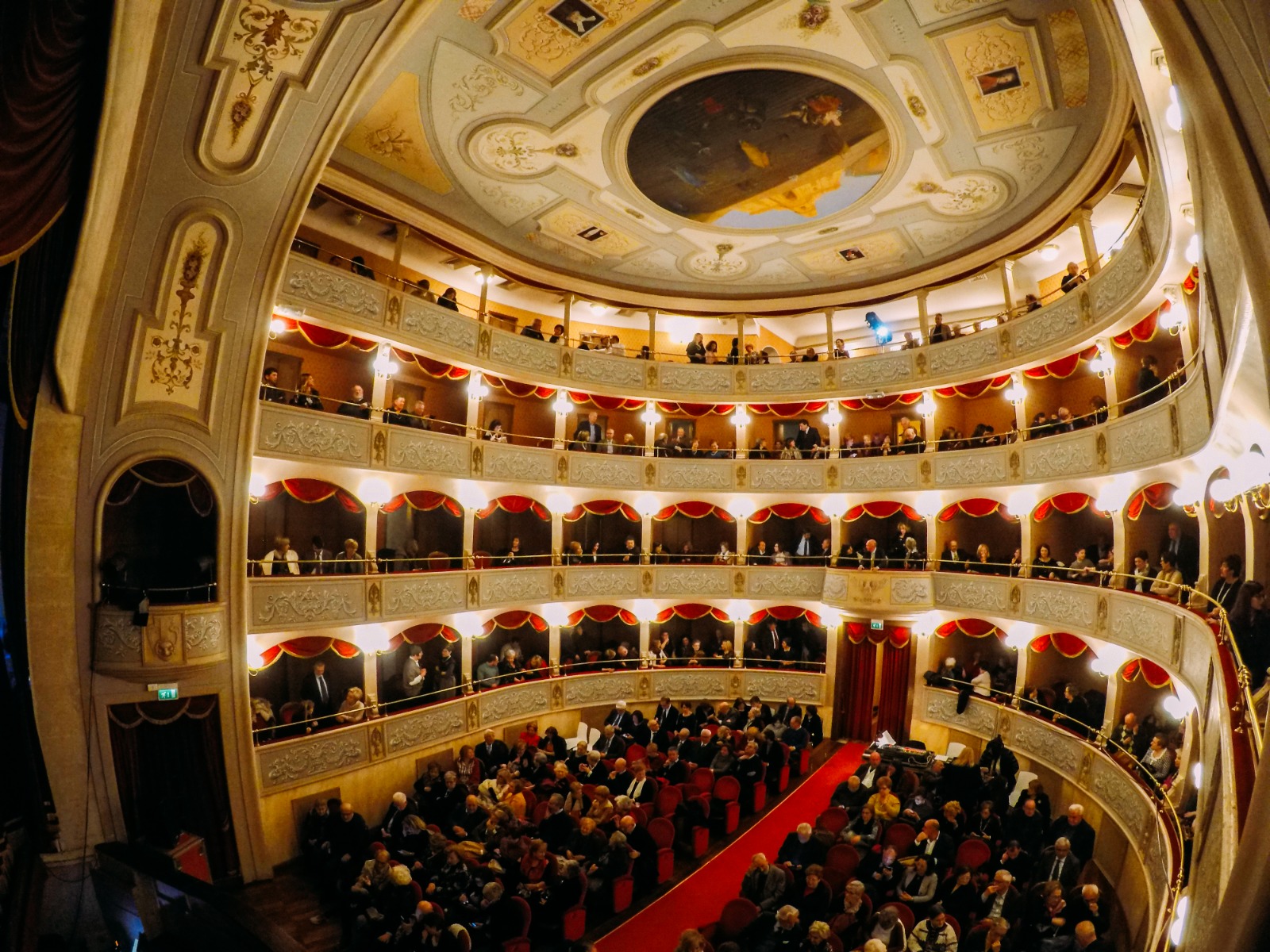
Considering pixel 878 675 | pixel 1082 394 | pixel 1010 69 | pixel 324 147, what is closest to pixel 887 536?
pixel 878 675

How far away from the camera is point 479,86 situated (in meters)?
9.59

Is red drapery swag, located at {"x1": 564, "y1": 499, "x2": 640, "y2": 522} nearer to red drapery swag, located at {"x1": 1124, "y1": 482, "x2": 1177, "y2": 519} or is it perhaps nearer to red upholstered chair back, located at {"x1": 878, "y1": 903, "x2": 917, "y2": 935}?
red drapery swag, located at {"x1": 1124, "y1": 482, "x2": 1177, "y2": 519}

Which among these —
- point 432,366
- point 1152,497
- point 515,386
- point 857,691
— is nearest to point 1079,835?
point 1152,497

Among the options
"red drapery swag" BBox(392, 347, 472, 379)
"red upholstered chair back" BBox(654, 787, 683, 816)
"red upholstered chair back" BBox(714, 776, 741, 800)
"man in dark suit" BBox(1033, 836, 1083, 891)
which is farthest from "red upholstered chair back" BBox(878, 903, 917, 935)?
"red drapery swag" BBox(392, 347, 472, 379)

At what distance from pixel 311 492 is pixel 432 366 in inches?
138

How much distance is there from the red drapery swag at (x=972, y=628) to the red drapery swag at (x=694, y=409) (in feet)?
22.5

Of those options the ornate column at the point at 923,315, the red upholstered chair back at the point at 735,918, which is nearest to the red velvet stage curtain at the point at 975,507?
the ornate column at the point at 923,315

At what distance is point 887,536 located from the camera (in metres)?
17.6

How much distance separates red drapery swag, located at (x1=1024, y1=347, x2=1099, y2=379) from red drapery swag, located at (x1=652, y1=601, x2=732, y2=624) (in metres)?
8.26

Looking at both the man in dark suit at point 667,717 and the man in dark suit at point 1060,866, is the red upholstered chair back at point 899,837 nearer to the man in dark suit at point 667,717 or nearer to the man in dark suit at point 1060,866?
the man in dark suit at point 1060,866

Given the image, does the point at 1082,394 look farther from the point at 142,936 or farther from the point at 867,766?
the point at 142,936

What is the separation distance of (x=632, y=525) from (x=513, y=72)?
11.3 metres

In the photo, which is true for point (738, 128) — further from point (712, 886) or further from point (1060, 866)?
point (712, 886)

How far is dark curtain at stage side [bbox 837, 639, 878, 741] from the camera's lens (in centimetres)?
1516
